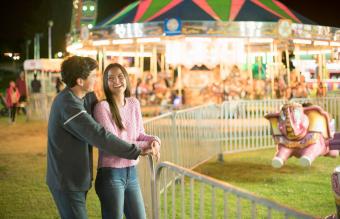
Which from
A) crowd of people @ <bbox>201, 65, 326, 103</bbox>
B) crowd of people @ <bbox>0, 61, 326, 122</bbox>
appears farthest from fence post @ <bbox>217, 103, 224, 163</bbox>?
crowd of people @ <bbox>0, 61, 326, 122</bbox>

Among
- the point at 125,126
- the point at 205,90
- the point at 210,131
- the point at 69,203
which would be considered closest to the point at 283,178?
the point at 210,131

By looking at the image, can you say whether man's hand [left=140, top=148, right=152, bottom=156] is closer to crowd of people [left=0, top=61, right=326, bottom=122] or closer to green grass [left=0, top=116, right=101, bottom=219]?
green grass [left=0, top=116, right=101, bottom=219]

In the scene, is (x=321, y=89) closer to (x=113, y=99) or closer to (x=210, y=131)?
(x=210, y=131)

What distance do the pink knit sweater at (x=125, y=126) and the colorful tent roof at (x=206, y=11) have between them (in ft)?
46.5

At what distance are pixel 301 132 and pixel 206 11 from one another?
11.3 m

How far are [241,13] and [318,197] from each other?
12.6 metres

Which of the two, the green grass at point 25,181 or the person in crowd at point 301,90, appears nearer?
the green grass at point 25,181

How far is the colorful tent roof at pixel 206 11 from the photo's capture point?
60.6 ft

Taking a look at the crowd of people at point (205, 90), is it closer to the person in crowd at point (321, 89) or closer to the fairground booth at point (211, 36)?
the fairground booth at point (211, 36)

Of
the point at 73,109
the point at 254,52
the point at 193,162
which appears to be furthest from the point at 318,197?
the point at 254,52

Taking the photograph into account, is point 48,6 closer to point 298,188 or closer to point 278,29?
point 278,29

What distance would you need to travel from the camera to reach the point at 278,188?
7773 mm

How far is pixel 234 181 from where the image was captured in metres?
8.43

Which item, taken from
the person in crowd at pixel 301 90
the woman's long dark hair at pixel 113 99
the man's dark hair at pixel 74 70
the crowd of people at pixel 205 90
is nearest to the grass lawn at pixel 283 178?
the woman's long dark hair at pixel 113 99
